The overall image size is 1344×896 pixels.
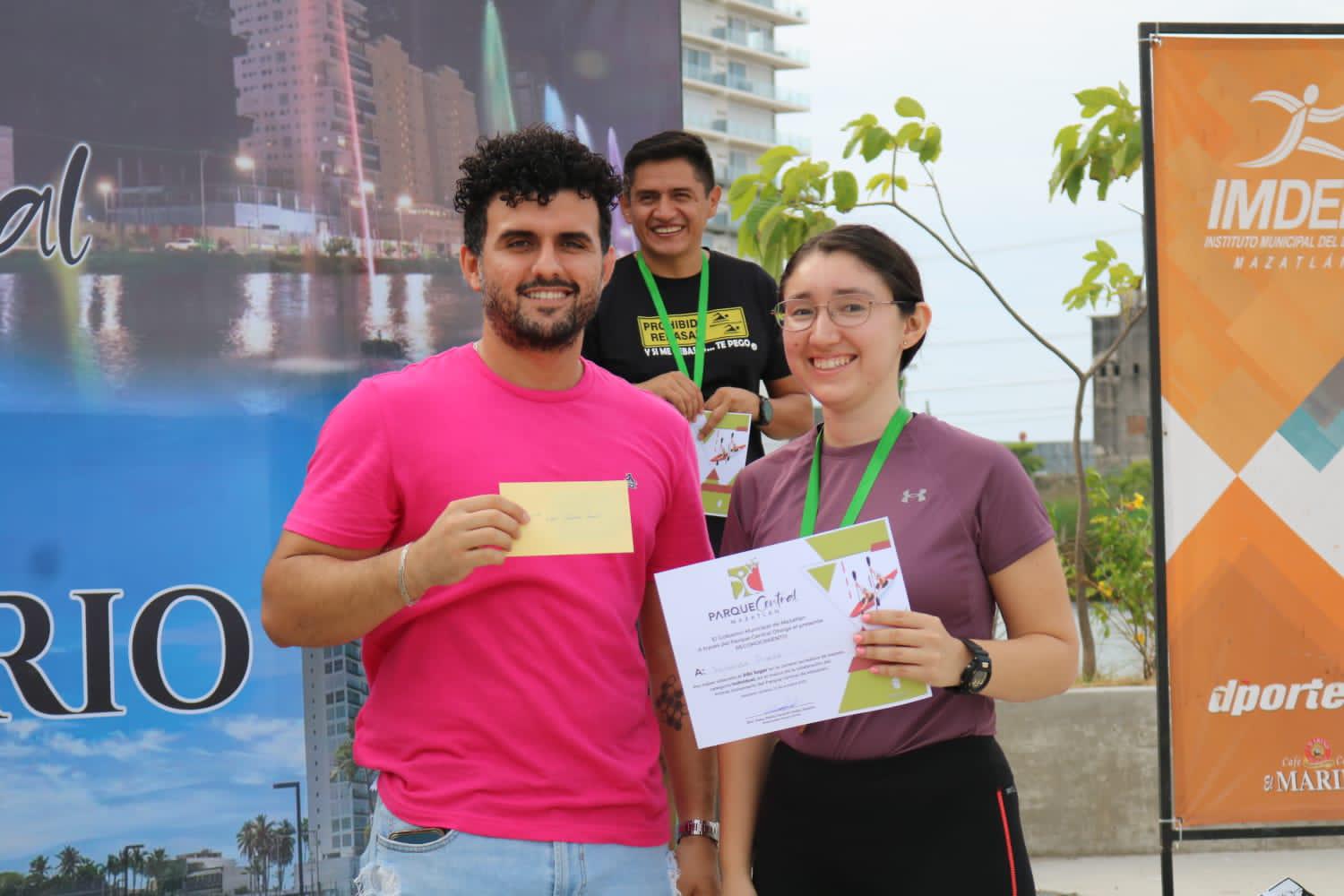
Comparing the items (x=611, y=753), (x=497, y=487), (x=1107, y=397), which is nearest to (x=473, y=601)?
(x=497, y=487)

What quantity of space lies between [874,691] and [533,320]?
75 centimetres

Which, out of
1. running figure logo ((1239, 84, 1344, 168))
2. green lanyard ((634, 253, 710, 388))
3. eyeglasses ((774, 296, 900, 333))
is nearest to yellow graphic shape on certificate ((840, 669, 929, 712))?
eyeglasses ((774, 296, 900, 333))

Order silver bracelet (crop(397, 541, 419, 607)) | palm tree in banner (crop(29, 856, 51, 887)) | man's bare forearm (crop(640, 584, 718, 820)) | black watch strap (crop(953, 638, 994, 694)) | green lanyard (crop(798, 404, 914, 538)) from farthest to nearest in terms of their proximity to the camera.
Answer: palm tree in banner (crop(29, 856, 51, 887))
man's bare forearm (crop(640, 584, 718, 820))
green lanyard (crop(798, 404, 914, 538))
black watch strap (crop(953, 638, 994, 694))
silver bracelet (crop(397, 541, 419, 607))

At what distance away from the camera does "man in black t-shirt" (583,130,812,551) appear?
10.4ft

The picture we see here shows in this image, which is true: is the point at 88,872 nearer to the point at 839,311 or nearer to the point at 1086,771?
the point at 839,311

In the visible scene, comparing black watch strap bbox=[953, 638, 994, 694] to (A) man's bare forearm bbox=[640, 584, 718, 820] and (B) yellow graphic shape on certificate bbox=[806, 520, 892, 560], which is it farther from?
(A) man's bare forearm bbox=[640, 584, 718, 820]

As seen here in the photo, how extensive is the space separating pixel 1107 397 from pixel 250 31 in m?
18.8

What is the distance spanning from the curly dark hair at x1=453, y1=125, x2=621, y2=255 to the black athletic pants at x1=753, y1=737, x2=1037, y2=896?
0.92 m

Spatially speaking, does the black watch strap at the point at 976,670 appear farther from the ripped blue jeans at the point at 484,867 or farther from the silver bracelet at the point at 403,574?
the silver bracelet at the point at 403,574

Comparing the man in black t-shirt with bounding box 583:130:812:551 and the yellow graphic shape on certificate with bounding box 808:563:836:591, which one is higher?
the man in black t-shirt with bounding box 583:130:812:551

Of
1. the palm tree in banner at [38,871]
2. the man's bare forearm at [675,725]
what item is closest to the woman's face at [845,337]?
the man's bare forearm at [675,725]

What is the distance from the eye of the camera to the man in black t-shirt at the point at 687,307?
3156 millimetres

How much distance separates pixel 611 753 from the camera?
193 centimetres

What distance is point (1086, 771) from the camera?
5555 millimetres
